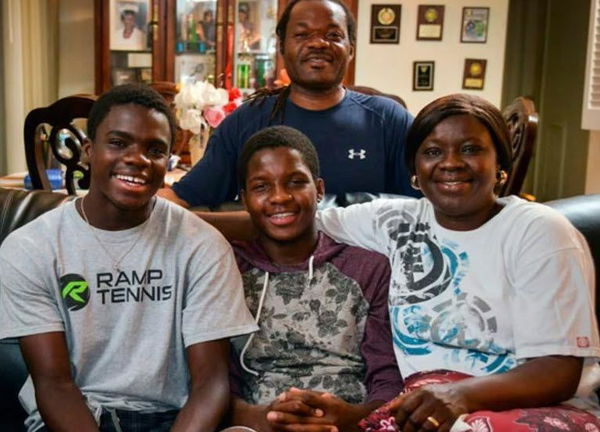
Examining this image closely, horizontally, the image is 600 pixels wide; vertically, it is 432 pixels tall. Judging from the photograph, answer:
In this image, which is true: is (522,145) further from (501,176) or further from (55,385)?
(55,385)

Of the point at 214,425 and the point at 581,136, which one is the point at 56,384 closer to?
the point at 214,425

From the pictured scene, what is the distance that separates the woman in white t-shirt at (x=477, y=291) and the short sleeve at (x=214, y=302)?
0.29m

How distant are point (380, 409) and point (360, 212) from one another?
461 millimetres

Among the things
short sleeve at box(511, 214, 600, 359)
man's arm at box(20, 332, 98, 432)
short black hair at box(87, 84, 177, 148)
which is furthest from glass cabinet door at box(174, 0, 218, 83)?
short sleeve at box(511, 214, 600, 359)

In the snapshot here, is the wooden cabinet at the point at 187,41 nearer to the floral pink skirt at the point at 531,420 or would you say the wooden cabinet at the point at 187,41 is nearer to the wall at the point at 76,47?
the wall at the point at 76,47

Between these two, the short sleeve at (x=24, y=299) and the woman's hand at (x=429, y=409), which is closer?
the woman's hand at (x=429, y=409)

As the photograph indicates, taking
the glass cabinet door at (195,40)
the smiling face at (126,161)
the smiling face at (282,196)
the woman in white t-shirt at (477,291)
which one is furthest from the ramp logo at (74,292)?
the glass cabinet door at (195,40)

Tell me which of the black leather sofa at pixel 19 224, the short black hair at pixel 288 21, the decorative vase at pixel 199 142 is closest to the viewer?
the black leather sofa at pixel 19 224

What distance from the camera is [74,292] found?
4.43 ft

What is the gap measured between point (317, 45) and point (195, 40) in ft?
8.95

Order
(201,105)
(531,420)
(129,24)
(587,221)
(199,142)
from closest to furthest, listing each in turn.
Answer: (531,420) → (587,221) → (201,105) → (199,142) → (129,24)

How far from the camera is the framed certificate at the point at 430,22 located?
442 centimetres

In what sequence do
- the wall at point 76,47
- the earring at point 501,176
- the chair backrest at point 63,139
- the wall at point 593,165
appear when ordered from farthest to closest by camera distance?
the wall at point 76,47 → the wall at point 593,165 → the chair backrest at point 63,139 → the earring at point 501,176

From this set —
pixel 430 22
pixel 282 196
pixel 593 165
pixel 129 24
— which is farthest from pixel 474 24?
pixel 282 196
